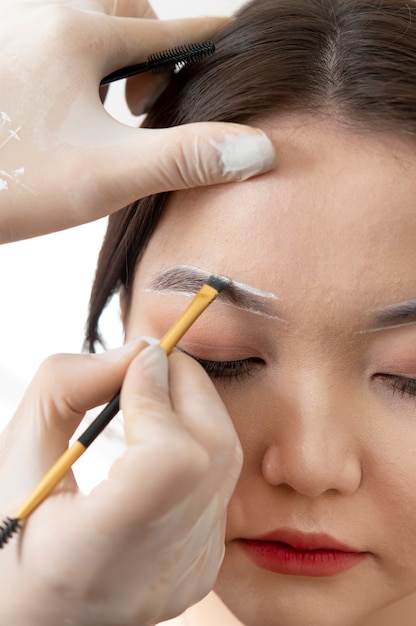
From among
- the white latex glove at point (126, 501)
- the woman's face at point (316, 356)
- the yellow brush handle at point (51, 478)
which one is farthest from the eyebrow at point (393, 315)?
the yellow brush handle at point (51, 478)

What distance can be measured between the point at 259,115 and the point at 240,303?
243 mm

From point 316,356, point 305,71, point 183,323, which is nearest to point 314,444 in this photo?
point 316,356

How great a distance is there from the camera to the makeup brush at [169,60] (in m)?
1.07

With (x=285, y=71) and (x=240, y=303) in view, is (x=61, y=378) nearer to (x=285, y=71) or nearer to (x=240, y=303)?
(x=240, y=303)

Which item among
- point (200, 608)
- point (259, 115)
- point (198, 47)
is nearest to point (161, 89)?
point (198, 47)

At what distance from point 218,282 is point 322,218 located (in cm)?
14

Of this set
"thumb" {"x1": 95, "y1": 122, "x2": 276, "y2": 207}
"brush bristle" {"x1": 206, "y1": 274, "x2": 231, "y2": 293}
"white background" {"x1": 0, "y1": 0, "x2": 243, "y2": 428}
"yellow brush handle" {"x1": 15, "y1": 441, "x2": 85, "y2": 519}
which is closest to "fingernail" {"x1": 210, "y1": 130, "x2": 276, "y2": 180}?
"thumb" {"x1": 95, "y1": 122, "x2": 276, "y2": 207}

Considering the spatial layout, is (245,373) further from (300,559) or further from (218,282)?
(300,559)

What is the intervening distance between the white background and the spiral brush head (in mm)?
964

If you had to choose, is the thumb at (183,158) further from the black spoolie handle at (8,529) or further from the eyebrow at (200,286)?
the black spoolie handle at (8,529)

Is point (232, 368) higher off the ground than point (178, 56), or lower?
lower

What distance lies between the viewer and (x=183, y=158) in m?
0.96

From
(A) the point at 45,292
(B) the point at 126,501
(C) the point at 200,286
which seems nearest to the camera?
(B) the point at 126,501

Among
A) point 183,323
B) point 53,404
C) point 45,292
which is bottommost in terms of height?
point 53,404
